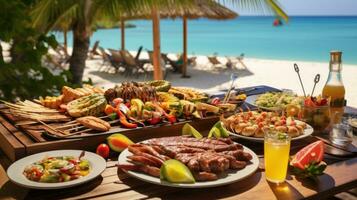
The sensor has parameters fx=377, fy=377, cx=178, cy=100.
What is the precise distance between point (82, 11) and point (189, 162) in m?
5.46

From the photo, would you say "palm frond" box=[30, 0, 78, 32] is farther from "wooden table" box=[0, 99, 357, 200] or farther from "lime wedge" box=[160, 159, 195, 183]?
"lime wedge" box=[160, 159, 195, 183]

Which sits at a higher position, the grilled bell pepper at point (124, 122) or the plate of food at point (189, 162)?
the grilled bell pepper at point (124, 122)

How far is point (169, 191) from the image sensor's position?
130cm

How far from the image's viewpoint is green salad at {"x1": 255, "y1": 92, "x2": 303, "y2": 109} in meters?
2.19

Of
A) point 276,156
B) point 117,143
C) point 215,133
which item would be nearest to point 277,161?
point 276,156

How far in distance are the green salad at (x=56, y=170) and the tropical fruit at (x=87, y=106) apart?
514 mm

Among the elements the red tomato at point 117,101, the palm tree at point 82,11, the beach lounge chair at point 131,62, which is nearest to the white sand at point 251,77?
the beach lounge chair at point 131,62

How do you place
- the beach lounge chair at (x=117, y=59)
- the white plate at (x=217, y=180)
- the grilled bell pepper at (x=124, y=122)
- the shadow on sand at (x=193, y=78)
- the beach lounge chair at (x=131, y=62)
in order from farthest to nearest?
the beach lounge chair at (x=117, y=59), the beach lounge chair at (x=131, y=62), the shadow on sand at (x=193, y=78), the grilled bell pepper at (x=124, y=122), the white plate at (x=217, y=180)

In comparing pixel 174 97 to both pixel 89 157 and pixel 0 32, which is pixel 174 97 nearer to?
pixel 89 157

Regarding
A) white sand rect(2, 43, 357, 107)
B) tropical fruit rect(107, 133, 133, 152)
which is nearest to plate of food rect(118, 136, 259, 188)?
tropical fruit rect(107, 133, 133, 152)

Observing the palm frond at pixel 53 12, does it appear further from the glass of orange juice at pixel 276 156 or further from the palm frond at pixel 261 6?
the glass of orange juice at pixel 276 156

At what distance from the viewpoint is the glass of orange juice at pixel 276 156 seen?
137 centimetres

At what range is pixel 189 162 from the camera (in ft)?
4.41

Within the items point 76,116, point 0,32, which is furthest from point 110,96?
point 0,32
